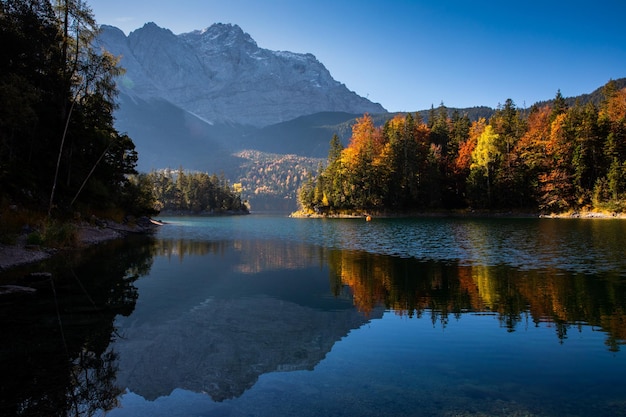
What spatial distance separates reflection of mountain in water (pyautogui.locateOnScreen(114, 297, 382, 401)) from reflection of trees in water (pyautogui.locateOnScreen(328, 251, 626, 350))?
319 centimetres

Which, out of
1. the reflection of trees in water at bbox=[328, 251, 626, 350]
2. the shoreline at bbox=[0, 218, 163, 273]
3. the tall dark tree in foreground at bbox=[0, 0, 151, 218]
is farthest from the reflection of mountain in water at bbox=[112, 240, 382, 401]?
the tall dark tree in foreground at bbox=[0, 0, 151, 218]

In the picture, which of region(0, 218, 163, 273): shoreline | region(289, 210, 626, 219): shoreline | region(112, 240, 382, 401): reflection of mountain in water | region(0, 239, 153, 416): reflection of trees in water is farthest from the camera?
region(289, 210, 626, 219): shoreline

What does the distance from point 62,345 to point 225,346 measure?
4284 mm

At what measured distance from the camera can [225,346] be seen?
11.5 metres

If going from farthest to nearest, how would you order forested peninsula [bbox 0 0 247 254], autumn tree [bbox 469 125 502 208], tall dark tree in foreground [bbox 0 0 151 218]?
autumn tree [bbox 469 125 502 208] → tall dark tree in foreground [bbox 0 0 151 218] → forested peninsula [bbox 0 0 247 254]

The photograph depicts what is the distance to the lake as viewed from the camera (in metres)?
7.95

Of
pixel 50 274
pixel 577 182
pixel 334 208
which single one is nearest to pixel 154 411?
pixel 50 274

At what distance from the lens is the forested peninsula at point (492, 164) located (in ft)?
286

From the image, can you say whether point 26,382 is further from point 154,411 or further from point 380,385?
point 380,385

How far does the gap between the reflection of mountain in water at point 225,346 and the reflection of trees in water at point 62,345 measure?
699 mm

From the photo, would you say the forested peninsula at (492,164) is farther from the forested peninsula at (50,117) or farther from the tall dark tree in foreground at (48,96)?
the tall dark tree in foreground at (48,96)

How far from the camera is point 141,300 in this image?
17.1 meters

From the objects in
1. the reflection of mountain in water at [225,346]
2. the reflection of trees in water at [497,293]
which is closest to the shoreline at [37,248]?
the reflection of mountain in water at [225,346]

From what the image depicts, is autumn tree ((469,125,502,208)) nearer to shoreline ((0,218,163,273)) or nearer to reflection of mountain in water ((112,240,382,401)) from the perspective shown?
shoreline ((0,218,163,273))
